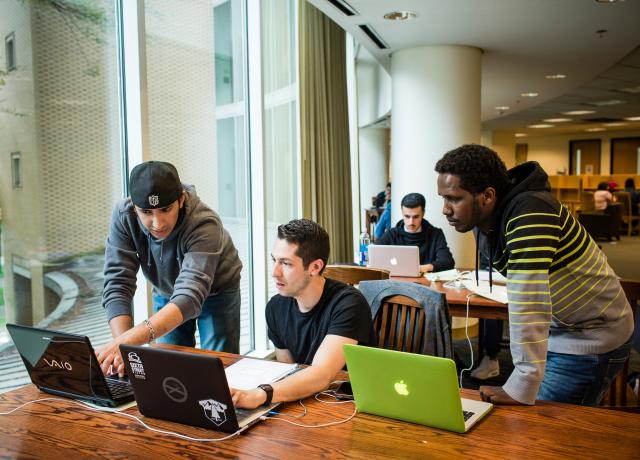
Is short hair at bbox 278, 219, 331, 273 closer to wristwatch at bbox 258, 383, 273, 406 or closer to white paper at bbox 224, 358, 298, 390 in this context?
white paper at bbox 224, 358, 298, 390

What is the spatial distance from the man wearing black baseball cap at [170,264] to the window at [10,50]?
0.77 m

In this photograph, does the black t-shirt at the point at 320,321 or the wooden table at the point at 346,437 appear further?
the black t-shirt at the point at 320,321

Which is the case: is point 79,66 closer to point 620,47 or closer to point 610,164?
point 620,47

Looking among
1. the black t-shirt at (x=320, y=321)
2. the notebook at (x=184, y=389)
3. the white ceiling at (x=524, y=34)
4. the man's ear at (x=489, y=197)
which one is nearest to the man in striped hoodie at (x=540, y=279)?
the man's ear at (x=489, y=197)

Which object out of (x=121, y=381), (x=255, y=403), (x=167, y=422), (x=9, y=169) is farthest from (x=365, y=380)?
(x=9, y=169)

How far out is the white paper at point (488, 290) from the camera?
324 cm

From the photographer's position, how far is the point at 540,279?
166 centimetres

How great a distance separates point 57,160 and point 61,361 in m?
1.33

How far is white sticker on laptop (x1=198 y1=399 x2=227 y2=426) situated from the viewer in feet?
5.04

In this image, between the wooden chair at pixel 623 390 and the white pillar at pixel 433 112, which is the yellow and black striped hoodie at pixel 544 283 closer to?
the wooden chair at pixel 623 390

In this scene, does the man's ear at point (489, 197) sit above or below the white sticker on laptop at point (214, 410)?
above

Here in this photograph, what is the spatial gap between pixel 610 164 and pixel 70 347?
2034 cm

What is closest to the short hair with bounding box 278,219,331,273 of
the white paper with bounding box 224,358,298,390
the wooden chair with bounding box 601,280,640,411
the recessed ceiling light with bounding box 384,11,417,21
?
the white paper with bounding box 224,358,298,390

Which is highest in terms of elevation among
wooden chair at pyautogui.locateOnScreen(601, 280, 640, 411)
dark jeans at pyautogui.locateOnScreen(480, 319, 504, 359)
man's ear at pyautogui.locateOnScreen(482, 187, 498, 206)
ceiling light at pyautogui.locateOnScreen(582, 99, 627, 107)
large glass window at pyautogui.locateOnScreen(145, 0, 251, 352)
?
ceiling light at pyautogui.locateOnScreen(582, 99, 627, 107)
